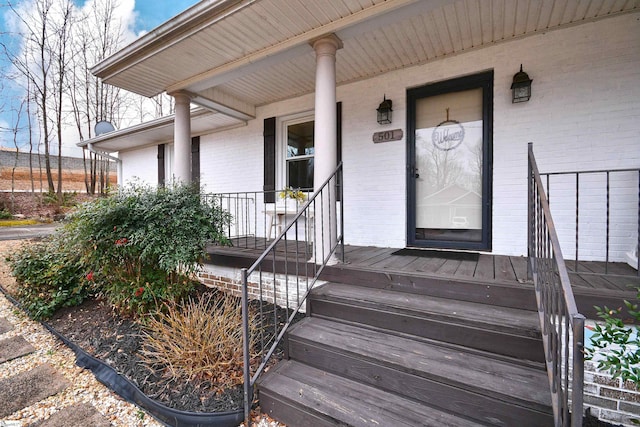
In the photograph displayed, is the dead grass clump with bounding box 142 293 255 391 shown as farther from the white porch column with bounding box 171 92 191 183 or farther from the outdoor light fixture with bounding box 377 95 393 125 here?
the outdoor light fixture with bounding box 377 95 393 125

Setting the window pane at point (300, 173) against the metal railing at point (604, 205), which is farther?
the window pane at point (300, 173)

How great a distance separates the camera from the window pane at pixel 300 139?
479cm

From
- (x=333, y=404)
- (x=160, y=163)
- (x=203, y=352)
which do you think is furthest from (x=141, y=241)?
(x=160, y=163)

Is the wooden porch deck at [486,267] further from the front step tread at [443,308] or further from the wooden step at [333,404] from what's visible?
the wooden step at [333,404]

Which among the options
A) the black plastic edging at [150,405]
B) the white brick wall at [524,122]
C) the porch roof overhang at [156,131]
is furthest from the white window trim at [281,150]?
the black plastic edging at [150,405]

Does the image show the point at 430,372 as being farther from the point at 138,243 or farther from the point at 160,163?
the point at 160,163

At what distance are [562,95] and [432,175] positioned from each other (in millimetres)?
1455

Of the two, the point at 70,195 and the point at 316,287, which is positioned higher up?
the point at 70,195

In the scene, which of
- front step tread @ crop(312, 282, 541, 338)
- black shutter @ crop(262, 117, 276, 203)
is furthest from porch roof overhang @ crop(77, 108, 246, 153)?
front step tread @ crop(312, 282, 541, 338)

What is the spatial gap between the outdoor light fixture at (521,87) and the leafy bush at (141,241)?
11.5ft

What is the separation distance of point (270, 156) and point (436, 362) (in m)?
4.04

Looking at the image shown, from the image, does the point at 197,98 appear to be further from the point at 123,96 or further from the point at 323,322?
the point at 123,96

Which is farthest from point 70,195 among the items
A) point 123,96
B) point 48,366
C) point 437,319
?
point 437,319

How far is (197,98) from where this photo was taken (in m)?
4.31
